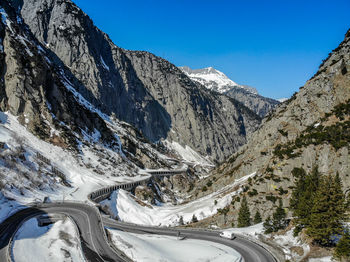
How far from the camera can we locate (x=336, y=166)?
45.3 metres

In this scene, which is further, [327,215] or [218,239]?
[218,239]

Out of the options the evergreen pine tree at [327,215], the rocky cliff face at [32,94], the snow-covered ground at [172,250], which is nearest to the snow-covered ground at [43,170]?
the rocky cliff face at [32,94]

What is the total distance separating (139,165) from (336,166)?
82.0m

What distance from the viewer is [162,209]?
2552 inches

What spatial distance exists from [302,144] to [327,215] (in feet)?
105

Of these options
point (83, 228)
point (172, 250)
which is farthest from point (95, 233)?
point (172, 250)

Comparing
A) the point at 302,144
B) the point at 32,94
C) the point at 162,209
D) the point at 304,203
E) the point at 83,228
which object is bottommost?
the point at 83,228

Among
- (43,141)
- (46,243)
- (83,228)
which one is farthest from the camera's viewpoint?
(43,141)

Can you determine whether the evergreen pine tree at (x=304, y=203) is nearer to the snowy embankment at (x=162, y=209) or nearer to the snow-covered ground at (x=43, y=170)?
the snowy embankment at (x=162, y=209)

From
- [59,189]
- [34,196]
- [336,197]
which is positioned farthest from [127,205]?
[336,197]

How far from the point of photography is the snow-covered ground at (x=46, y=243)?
22797 millimetres

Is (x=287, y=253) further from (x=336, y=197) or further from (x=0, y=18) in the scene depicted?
(x=0, y=18)

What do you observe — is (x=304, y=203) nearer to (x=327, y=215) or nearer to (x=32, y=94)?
(x=327, y=215)

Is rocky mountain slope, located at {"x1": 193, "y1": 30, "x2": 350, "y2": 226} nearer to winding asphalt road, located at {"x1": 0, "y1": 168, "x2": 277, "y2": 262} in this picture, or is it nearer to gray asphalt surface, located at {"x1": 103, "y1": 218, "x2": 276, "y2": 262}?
gray asphalt surface, located at {"x1": 103, "y1": 218, "x2": 276, "y2": 262}
